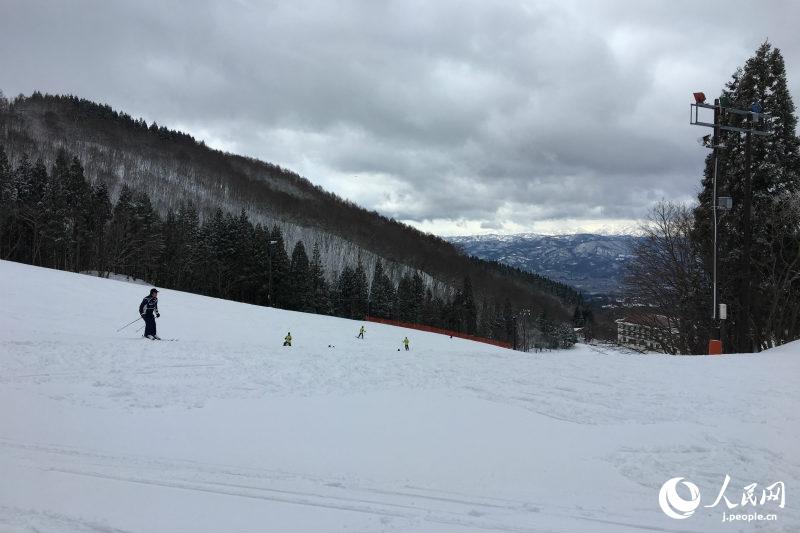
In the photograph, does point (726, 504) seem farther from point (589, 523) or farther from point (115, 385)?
point (115, 385)

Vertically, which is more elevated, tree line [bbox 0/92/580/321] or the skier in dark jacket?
tree line [bbox 0/92/580/321]

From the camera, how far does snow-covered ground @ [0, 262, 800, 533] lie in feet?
15.6

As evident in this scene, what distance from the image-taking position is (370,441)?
692cm

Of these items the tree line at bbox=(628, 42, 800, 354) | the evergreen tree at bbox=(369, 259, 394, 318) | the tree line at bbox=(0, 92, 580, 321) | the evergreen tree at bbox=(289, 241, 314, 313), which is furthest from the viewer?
the tree line at bbox=(0, 92, 580, 321)

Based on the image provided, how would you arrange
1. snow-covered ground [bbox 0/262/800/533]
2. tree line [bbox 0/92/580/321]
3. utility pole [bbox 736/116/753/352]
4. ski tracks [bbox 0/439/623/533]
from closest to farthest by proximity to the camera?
1. ski tracks [bbox 0/439/623/533]
2. snow-covered ground [bbox 0/262/800/533]
3. utility pole [bbox 736/116/753/352]
4. tree line [bbox 0/92/580/321]

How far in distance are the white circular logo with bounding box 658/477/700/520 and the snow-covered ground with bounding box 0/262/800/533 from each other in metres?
0.11

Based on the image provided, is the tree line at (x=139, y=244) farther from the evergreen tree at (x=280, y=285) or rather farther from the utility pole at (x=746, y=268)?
the utility pole at (x=746, y=268)

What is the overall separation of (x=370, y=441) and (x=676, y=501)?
3.93 m

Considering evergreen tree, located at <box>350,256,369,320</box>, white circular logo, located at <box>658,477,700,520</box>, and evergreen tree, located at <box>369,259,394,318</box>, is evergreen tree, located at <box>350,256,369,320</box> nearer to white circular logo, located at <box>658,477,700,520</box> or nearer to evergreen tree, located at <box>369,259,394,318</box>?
evergreen tree, located at <box>369,259,394,318</box>

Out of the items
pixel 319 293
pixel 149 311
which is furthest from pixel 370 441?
pixel 319 293

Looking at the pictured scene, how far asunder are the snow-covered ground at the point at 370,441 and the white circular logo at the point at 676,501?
4.2 inches

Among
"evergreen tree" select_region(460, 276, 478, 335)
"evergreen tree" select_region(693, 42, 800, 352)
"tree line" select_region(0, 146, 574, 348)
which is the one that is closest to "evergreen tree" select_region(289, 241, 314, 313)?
"tree line" select_region(0, 146, 574, 348)

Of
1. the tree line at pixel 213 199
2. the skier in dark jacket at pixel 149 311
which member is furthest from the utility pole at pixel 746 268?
the tree line at pixel 213 199

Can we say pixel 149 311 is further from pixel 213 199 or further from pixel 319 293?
pixel 213 199
